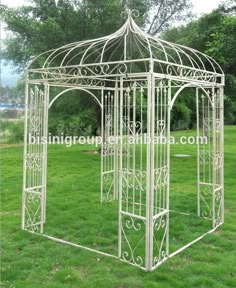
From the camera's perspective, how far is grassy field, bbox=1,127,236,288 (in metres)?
3.36

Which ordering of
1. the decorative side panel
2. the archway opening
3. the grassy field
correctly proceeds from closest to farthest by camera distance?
the grassy field < the archway opening < the decorative side panel

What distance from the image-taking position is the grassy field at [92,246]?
336 centimetres

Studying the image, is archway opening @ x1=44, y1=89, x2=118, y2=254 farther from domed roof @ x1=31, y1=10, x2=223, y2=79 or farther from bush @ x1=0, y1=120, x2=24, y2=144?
bush @ x1=0, y1=120, x2=24, y2=144

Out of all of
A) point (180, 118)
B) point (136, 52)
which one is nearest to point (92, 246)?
point (136, 52)

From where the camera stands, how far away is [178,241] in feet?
14.5

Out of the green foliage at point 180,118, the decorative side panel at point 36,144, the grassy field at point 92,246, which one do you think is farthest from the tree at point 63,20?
the green foliage at point 180,118

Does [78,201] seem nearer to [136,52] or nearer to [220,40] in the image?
[220,40]

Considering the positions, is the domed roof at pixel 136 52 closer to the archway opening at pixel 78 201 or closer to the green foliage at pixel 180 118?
the archway opening at pixel 78 201

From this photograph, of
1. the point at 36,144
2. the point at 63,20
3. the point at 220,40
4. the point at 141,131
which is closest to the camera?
the point at 141,131

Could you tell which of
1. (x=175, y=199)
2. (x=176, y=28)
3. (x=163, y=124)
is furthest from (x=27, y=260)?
(x=176, y=28)

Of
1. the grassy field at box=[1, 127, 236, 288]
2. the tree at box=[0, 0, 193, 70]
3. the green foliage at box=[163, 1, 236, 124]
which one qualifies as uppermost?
the tree at box=[0, 0, 193, 70]

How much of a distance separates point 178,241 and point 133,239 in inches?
23.8

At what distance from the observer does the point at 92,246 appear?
14.0 feet

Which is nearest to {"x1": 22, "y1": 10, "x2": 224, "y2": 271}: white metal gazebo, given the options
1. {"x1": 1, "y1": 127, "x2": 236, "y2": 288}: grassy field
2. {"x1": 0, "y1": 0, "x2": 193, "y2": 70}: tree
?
{"x1": 1, "y1": 127, "x2": 236, "y2": 288}: grassy field
